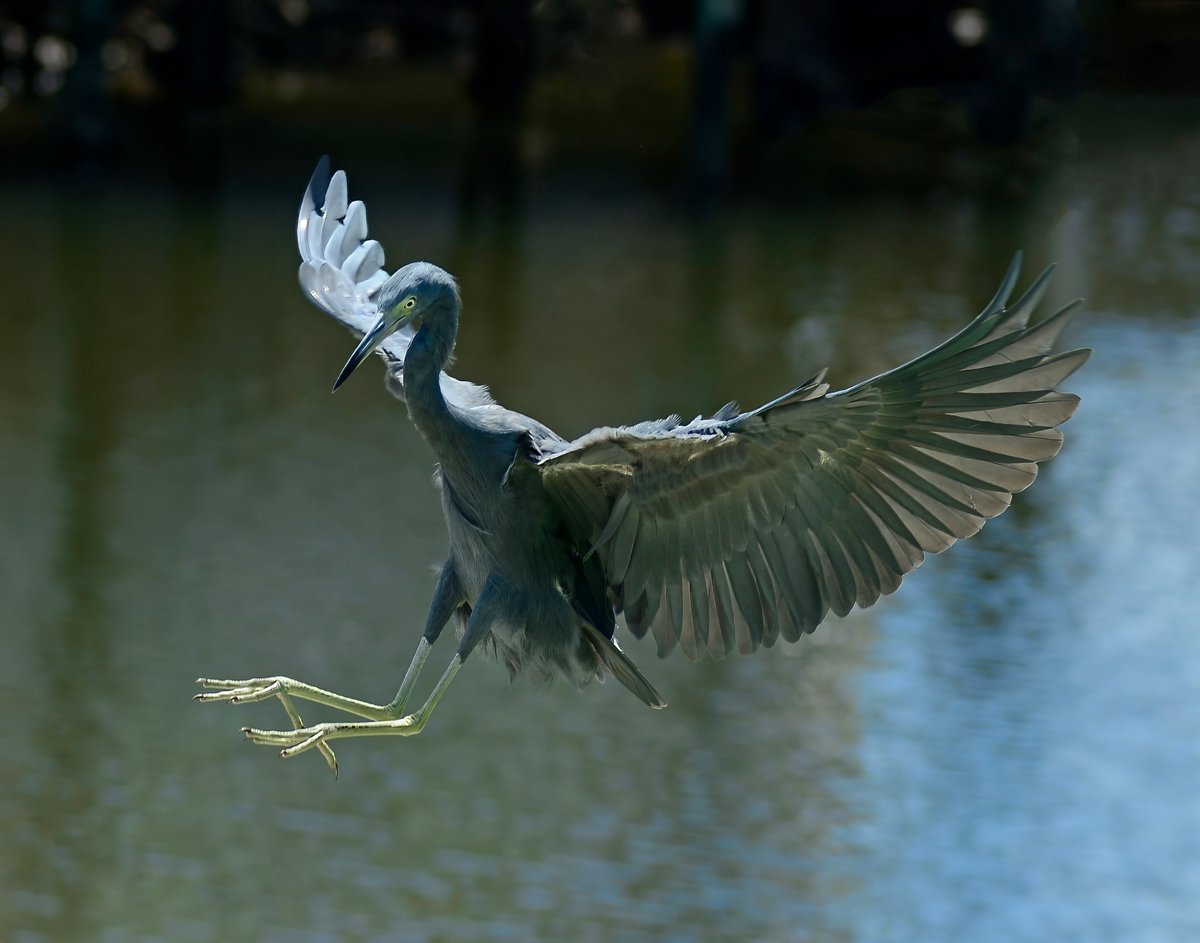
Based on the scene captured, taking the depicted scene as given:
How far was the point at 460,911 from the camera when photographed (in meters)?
11.9

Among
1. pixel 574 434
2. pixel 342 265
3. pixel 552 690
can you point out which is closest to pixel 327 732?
pixel 342 265

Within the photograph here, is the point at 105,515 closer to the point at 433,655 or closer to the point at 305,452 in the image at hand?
the point at 305,452

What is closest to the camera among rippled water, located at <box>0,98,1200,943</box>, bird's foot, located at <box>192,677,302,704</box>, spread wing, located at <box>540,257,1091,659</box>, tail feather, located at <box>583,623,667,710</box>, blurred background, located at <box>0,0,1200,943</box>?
spread wing, located at <box>540,257,1091,659</box>

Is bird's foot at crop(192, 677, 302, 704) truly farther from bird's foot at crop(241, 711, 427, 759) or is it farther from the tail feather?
the tail feather

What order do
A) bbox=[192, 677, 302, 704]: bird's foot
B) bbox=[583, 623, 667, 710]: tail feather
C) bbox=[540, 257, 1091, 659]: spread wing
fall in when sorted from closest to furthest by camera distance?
bbox=[540, 257, 1091, 659]: spread wing
bbox=[192, 677, 302, 704]: bird's foot
bbox=[583, 623, 667, 710]: tail feather

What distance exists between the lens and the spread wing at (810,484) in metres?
4.89

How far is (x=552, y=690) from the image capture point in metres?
13.6

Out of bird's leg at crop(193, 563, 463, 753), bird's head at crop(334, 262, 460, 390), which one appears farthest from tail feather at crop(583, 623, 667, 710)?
bird's head at crop(334, 262, 460, 390)

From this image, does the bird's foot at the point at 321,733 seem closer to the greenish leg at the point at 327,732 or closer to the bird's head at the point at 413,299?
the greenish leg at the point at 327,732

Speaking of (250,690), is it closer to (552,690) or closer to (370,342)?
(370,342)

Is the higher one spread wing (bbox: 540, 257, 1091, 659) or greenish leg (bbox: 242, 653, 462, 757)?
spread wing (bbox: 540, 257, 1091, 659)

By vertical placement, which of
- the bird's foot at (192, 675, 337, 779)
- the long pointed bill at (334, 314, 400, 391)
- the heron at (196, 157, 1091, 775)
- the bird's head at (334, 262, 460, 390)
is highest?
the bird's head at (334, 262, 460, 390)

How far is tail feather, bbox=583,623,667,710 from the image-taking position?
5.53 m

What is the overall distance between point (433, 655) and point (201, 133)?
13.0 meters
